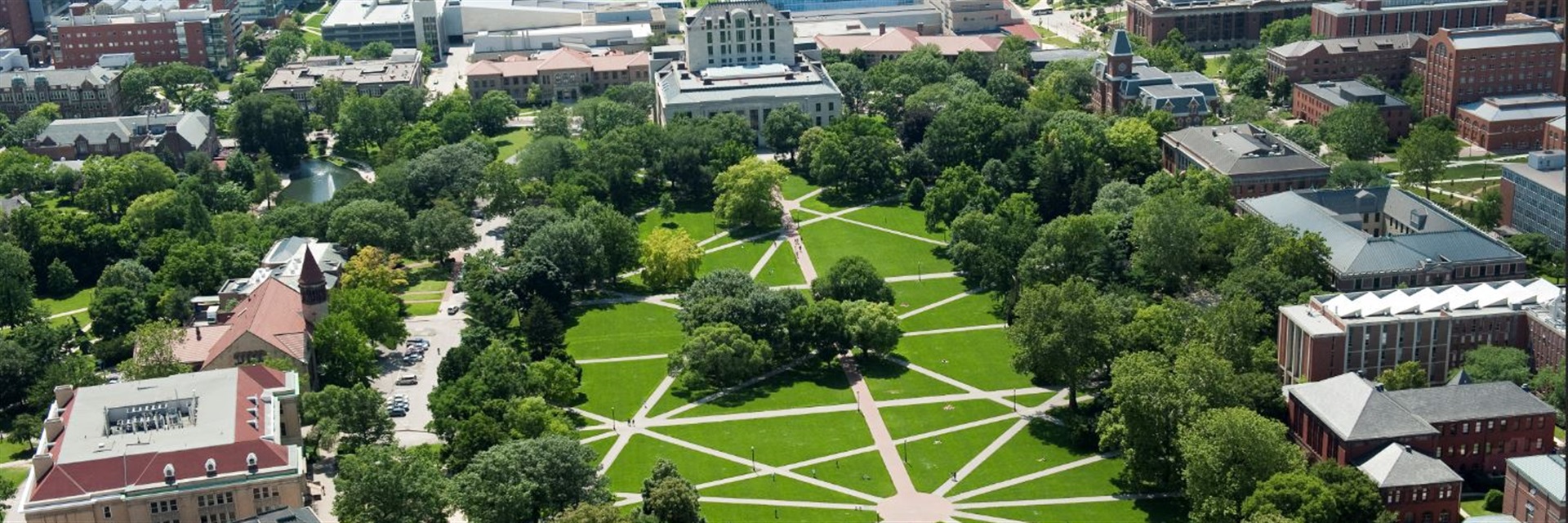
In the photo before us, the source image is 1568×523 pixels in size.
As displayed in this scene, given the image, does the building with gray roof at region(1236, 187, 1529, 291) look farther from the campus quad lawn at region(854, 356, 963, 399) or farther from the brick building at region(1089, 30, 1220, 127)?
the brick building at region(1089, 30, 1220, 127)

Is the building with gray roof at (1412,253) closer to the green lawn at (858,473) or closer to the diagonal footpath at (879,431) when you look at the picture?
the diagonal footpath at (879,431)

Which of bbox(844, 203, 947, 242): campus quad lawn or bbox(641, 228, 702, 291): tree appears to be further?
bbox(844, 203, 947, 242): campus quad lawn

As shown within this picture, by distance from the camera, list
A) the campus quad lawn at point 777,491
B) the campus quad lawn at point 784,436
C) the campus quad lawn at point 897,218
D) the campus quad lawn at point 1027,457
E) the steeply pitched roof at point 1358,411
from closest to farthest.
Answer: the steeply pitched roof at point 1358,411
the campus quad lawn at point 777,491
the campus quad lawn at point 1027,457
the campus quad lawn at point 784,436
the campus quad lawn at point 897,218

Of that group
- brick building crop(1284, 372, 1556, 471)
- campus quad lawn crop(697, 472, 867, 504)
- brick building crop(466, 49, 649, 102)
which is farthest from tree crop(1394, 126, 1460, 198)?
brick building crop(466, 49, 649, 102)

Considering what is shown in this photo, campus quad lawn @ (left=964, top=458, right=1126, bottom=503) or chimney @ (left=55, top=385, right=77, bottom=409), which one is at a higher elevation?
chimney @ (left=55, top=385, right=77, bottom=409)

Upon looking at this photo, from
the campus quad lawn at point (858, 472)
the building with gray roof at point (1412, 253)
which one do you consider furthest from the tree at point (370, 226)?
the building with gray roof at point (1412, 253)

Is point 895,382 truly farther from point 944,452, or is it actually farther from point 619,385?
point 619,385

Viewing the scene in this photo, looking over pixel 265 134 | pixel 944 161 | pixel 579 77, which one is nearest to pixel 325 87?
pixel 265 134
